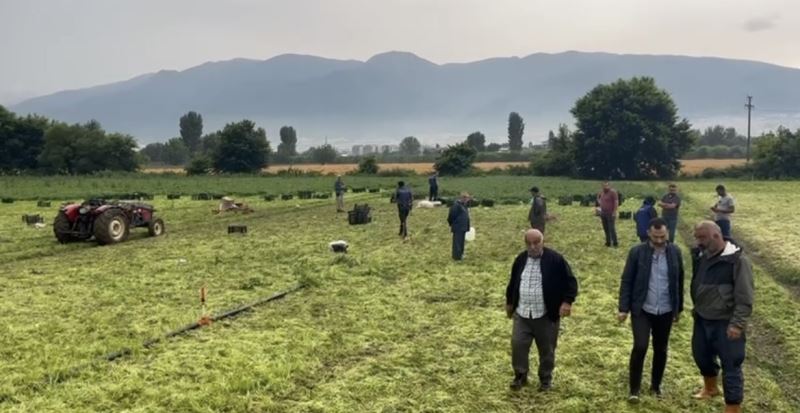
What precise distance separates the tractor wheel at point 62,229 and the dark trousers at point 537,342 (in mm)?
15225

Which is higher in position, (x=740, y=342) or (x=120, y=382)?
(x=740, y=342)

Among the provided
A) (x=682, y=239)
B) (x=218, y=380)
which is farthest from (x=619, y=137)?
(x=218, y=380)

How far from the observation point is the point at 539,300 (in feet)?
23.3

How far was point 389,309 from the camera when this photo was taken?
1090 cm

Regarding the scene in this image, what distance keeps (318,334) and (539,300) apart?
3.58 metres

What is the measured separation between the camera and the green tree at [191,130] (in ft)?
496

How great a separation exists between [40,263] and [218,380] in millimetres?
10296

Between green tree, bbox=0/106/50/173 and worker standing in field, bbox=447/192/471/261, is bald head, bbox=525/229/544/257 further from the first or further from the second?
green tree, bbox=0/106/50/173

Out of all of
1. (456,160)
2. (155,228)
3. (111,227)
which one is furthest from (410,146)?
(111,227)

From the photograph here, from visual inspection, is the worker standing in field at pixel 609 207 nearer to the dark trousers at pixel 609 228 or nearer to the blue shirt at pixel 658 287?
the dark trousers at pixel 609 228

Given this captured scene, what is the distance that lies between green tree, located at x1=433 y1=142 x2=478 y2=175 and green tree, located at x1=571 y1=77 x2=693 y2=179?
447 inches

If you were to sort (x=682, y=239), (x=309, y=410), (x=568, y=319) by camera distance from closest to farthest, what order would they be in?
(x=309, y=410), (x=568, y=319), (x=682, y=239)

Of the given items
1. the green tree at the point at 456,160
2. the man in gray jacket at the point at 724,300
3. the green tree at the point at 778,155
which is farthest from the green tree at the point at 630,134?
the man in gray jacket at the point at 724,300

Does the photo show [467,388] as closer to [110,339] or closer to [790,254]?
[110,339]
